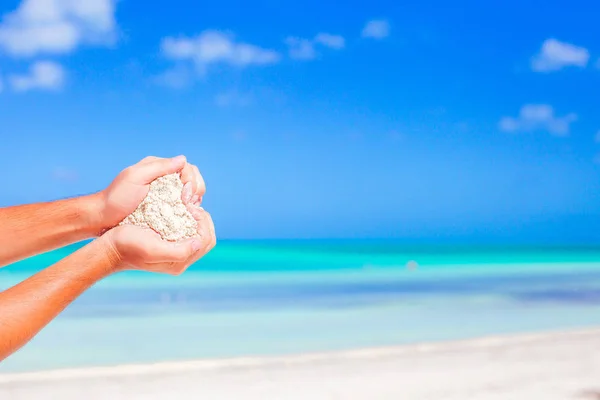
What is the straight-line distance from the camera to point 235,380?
4570 mm

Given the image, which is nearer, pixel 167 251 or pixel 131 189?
pixel 167 251

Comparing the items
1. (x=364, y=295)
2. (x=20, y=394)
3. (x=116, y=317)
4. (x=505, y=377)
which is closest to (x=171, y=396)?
(x=20, y=394)

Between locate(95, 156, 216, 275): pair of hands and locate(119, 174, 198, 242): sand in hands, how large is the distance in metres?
0.02

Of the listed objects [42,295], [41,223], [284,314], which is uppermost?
[284,314]

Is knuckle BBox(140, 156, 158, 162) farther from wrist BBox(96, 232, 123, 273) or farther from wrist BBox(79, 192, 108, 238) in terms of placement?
wrist BBox(96, 232, 123, 273)

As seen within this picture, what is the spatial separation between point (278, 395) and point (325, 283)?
41.9ft

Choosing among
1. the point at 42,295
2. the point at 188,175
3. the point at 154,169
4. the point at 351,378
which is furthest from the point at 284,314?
the point at 42,295

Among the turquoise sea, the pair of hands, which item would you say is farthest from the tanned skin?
the turquoise sea

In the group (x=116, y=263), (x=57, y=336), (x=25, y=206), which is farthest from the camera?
(x=57, y=336)

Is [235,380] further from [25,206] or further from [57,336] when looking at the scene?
[57,336]

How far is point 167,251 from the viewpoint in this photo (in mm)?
1646

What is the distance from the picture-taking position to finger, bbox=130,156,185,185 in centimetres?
181

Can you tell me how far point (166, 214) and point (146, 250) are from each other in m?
A: 0.15

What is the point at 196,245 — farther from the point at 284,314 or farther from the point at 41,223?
the point at 284,314
